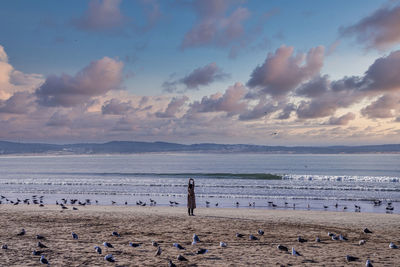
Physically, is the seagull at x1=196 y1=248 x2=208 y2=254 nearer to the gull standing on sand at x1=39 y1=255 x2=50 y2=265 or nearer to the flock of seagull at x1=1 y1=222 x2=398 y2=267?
the flock of seagull at x1=1 y1=222 x2=398 y2=267

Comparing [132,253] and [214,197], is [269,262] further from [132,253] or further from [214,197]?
[214,197]

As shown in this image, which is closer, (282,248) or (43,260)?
(43,260)

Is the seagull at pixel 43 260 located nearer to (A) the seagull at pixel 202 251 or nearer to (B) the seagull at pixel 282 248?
(A) the seagull at pixel 202 251

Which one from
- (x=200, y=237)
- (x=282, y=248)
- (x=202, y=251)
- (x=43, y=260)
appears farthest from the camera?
(x=200, y=237)

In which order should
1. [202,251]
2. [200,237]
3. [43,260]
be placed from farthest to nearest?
[200,237]
[202,251]
[43,260]

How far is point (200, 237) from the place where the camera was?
1362 cm

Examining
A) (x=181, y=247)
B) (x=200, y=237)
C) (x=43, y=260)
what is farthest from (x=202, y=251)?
(x=43, y=260)

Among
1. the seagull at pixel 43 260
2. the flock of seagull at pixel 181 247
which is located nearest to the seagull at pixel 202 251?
the flock of seagull at pixel 181 247

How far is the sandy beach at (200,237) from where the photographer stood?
10.3 meters

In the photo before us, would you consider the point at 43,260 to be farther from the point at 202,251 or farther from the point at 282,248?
the point at 282,248

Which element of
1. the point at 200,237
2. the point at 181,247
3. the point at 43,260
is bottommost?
the point at 200,237

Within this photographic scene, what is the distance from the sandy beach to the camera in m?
10.3

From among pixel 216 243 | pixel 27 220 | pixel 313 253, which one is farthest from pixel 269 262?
pixel 27 220

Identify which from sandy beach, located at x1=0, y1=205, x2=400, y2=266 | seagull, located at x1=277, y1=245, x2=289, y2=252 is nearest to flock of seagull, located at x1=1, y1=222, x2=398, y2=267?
seagull, located at x1=277, y1=245, x2=289, y2=252
